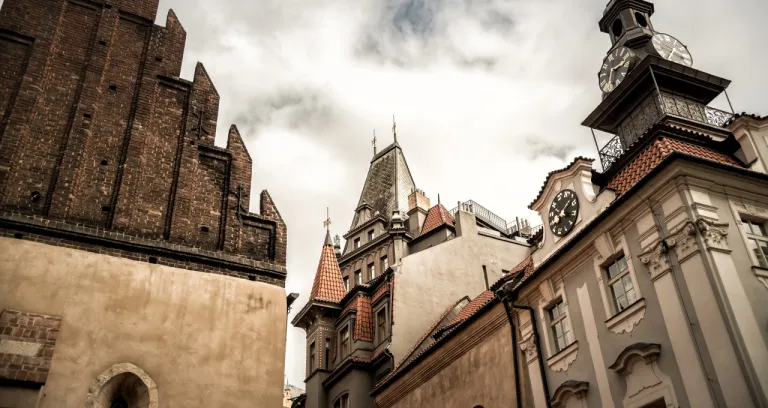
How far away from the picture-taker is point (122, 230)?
13148 millimetres

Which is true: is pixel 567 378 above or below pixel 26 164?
below

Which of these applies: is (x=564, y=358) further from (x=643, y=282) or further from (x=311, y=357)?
(x=311, y=357)

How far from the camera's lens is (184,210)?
46.0ft

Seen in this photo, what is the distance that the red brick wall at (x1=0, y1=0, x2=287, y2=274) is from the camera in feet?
43.3

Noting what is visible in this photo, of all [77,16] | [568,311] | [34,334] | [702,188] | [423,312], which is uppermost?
[77,16]

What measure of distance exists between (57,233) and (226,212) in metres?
3.30

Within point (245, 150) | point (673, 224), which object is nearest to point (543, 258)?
point (673, 224)

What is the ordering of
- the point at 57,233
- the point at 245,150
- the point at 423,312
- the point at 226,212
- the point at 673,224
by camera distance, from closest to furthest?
1. the point at 57,233
2. the point at 673,224
3. the point at 226,212
4. the point at 245,150
5. the point at 423,312

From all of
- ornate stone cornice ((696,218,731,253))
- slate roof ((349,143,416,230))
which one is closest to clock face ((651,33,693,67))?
ornate stone cornice ((696,218,731,253))

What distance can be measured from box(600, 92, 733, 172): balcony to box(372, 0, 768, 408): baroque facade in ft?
0.16

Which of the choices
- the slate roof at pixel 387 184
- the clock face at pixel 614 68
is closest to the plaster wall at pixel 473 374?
the clock face at pixel 614 68

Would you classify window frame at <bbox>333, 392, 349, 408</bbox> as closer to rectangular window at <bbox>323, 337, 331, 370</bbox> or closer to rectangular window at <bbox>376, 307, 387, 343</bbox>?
rectangular window at <bbox>323, 337, 331, 370</bbox>

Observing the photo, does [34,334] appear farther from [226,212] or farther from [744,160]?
[744,160]

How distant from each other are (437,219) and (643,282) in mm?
24041
